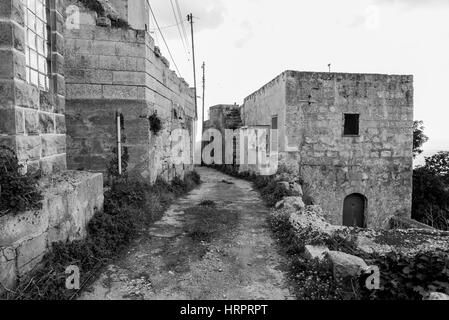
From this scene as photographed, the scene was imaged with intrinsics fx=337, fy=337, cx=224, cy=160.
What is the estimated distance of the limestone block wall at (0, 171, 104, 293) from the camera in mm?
3072

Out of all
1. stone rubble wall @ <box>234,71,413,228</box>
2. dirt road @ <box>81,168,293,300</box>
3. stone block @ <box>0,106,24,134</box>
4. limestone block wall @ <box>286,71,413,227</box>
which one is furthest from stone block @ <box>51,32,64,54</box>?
limestone block wall @ <box>286,71,413,227</box>

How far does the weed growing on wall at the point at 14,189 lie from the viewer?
3.21 metres

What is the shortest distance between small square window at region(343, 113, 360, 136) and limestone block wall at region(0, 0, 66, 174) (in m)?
8.63

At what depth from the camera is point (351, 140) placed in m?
10.9

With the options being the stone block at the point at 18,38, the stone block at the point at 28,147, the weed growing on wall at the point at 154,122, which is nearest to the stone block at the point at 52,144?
the stone block at the point at 28,147

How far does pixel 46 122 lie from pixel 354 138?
9146 mm

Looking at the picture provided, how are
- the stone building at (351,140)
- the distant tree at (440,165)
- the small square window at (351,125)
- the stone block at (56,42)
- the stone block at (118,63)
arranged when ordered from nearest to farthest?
the stone block at (56,42) < the stone block at (118,63) < the stone building at (351,140) < the small square window at (351,125) < the distant tree at (440,165)

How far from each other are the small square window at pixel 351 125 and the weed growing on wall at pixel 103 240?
6118 mm

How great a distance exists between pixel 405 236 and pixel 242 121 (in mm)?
12324

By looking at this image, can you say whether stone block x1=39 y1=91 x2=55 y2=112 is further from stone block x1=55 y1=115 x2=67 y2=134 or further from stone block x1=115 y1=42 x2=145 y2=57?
stone block x1=115 y1=42 x2=145 y2=57

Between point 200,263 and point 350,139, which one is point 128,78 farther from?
point 350,139

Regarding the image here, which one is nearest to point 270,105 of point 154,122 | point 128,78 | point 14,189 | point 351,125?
point 351,125

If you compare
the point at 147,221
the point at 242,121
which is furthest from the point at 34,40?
the point at 242,121

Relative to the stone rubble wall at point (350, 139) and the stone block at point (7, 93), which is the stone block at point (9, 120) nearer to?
the stone block at point (7, 93)
